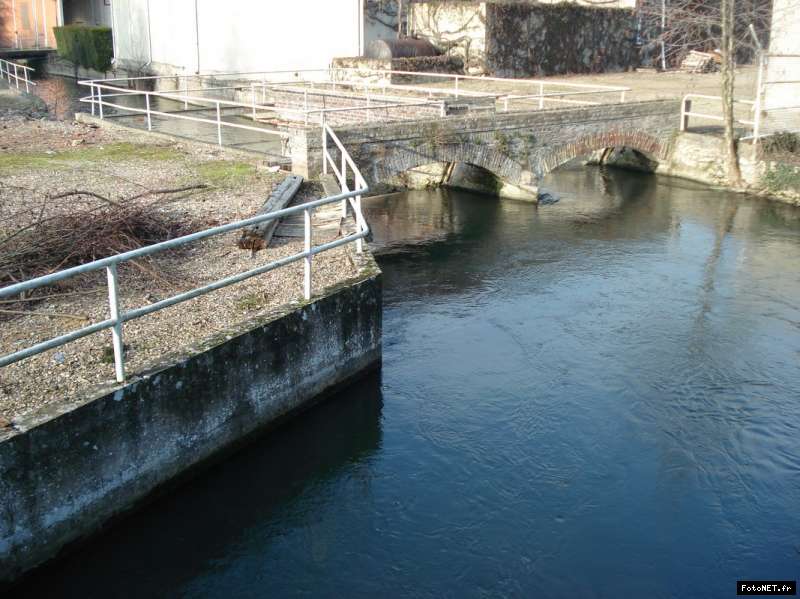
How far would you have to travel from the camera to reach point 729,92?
860 inches

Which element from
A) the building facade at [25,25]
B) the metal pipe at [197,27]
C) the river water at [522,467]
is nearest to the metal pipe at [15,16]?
the building facade at [25,25]

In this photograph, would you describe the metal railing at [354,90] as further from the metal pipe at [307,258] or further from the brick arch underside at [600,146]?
the metal pipe at [307,258]

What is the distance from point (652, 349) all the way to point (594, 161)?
1497 centimetres

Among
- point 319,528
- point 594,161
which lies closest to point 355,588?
point 319,528

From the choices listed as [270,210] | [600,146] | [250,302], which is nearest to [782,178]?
[600,146]

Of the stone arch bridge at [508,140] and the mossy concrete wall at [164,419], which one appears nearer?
the mossy concrete wall at [164,419]

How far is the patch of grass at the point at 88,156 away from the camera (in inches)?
653

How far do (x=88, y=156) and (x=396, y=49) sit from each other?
13938 millimetres

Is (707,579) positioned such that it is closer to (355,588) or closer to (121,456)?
(355,588)

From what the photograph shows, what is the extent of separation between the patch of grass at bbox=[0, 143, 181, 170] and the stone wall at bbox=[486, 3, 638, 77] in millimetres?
16509

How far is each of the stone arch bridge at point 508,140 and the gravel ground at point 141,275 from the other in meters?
→ 2.01

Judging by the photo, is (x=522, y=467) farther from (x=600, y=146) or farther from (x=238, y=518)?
(x=600, y=146)

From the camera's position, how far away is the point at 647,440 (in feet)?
30.8

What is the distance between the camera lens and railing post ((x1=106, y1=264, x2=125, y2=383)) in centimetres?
680
